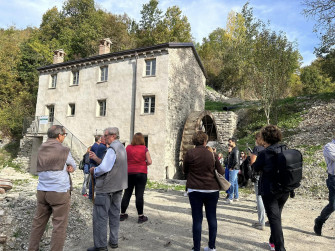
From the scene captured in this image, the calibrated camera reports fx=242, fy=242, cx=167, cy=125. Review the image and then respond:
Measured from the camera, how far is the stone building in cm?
1491

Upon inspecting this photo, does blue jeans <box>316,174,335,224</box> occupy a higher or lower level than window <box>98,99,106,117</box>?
lower

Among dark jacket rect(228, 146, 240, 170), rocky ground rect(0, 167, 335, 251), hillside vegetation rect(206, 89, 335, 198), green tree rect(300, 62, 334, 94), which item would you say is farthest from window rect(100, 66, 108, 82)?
green tree rect(300, 62, 334, 94)

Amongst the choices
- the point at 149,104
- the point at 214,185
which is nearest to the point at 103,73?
the point at 149,104

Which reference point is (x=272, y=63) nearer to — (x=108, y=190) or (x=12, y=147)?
(x=108, y=190)

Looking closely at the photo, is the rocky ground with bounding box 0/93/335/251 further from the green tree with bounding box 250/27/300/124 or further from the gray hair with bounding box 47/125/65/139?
the green tree with bounding box 250/27/300/124

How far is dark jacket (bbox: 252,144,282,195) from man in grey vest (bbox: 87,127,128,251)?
220 cm

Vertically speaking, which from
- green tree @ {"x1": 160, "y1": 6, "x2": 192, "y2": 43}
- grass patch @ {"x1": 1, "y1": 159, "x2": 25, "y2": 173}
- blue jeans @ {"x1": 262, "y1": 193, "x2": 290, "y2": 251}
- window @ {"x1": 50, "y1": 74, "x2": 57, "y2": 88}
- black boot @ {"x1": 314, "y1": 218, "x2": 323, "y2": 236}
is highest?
green tree @ {"x1": 160, "y1": 6, "x2": 192, "y2": 43}

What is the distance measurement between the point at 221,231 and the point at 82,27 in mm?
31426

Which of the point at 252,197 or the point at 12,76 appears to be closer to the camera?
the point at 252,197

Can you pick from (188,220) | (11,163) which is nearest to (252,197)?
(188,220)

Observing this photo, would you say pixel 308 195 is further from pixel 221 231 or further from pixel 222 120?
pixel 222 120

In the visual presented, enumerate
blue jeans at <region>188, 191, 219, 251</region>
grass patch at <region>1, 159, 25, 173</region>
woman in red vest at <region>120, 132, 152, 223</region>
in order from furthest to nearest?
1. grass patch at <region>1, 159, 25, 173</region>
2. woman in red vest at <region>120, 132, 152, 223</region>
3. blue jeans at <region>188, 191, 219, 251</region>

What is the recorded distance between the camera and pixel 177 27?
31.1 meters

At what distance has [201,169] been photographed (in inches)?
144
